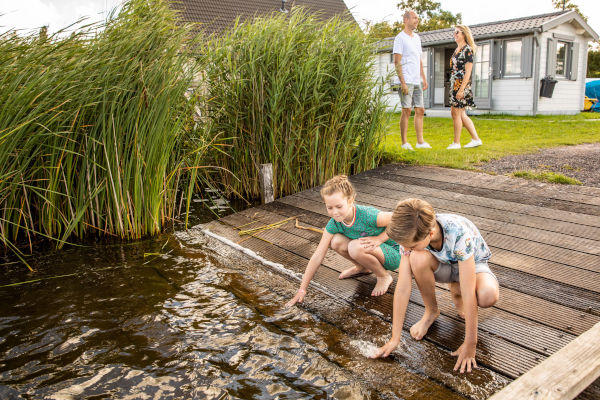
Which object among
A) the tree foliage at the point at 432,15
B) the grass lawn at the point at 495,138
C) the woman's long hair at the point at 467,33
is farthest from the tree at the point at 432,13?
the woman's long hair at the point at 467,33

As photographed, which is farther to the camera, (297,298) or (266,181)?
(266,181)

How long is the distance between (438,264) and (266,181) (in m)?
3.06

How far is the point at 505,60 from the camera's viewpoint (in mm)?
14148

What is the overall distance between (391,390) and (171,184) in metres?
3.25

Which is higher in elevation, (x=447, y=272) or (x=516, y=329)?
(x=447, y=272)

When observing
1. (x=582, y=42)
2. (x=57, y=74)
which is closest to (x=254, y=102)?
(x=57, y=74)

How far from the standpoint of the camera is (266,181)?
5191mm

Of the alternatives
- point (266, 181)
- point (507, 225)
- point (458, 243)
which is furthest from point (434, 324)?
point (266, 181)

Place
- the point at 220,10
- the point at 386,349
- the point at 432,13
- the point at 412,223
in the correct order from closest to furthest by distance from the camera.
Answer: the point at 412,223 → the point at 386,349 → the point at 220,10 → the point at 432,13

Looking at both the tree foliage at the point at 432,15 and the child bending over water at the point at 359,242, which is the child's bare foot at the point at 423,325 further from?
the tree foliage at the point at 432,15

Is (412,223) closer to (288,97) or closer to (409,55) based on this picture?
(288,97)

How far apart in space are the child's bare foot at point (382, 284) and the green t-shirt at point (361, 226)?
0.29 meters

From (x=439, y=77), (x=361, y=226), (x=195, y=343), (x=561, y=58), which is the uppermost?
(x=561, y=58)

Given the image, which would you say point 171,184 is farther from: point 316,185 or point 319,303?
point 319,303
